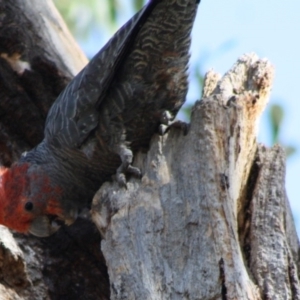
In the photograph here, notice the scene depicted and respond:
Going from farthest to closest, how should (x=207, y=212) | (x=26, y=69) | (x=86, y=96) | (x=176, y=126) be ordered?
(x=26, y=69) < (x=86, y=96) < (x=176, y=126) < (x=207, y=212)

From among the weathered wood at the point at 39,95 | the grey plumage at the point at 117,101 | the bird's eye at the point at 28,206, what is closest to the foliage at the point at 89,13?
the weathered wood at the point at 39,95

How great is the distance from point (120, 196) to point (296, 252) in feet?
3.88

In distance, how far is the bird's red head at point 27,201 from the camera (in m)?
5.25

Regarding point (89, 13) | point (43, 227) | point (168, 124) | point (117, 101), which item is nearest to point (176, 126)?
point (168, 124)

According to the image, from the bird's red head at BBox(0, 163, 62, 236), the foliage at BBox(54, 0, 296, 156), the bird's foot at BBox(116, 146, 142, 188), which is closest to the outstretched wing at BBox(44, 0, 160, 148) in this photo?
the bird's red head at BBox(0, 163, 62, 236)

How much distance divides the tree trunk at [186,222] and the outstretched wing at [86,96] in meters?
0.56

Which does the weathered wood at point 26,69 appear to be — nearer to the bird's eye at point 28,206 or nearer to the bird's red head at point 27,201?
the bird's red head at point 27,201

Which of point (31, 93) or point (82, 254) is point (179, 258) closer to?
point (82, 254)

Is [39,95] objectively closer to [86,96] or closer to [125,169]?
[86,96]

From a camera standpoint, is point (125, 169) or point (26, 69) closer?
point (125, 169)

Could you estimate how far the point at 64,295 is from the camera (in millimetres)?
4910

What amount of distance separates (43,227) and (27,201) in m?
0.27

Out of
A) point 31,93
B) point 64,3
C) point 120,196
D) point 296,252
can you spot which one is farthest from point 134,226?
point 64,3

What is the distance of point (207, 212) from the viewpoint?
3.74 meters
